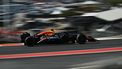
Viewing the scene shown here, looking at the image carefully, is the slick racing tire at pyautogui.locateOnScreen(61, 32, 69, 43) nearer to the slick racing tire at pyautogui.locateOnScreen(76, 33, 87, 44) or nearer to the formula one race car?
the formula one race car

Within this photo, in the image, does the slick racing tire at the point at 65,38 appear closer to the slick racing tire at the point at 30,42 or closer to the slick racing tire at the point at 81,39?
the slick racing tire at the point at 81,39

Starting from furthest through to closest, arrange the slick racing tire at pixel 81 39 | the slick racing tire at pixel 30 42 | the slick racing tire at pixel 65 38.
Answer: the slick racing tire at pixel 81 39, the slick racing tire at pixel 65 38, the slick racing tire at pixel 30 42

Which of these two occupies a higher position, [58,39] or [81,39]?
[58,39]

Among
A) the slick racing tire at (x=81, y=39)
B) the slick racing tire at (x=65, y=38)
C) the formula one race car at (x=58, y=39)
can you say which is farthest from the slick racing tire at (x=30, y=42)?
the slick racing tire at (x=81, y=39)

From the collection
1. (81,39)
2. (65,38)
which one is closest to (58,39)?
(65,38)

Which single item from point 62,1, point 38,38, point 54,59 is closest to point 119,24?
point 38,38

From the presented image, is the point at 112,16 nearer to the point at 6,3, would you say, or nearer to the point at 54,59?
the point at 54,59

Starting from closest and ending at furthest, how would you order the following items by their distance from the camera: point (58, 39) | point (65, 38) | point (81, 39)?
point (58, 39)
point (65, 38)
point (81, 39)

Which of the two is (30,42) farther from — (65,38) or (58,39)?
(65,38)

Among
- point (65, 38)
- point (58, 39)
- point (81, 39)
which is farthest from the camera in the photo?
point (81, 39)

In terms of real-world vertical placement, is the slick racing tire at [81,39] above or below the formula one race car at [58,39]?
below

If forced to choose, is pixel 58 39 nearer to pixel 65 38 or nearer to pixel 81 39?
pixel 65 38

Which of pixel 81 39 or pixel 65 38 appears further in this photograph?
pixel 81 39

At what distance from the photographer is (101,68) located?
3.58 m
